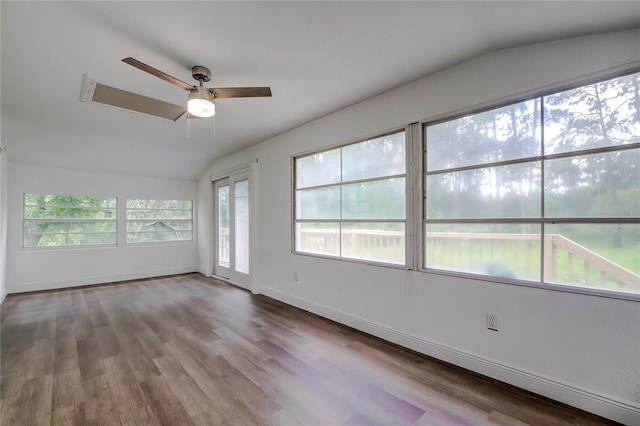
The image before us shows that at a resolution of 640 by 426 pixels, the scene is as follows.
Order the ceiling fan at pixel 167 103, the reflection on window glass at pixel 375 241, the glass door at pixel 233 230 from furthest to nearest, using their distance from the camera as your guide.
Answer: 1. the glass door at pixel 233 230
2. the reflection on window glass at pixel 375 241
3. the ceiling fan at pixel 167 103

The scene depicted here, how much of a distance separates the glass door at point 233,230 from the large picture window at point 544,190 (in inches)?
138

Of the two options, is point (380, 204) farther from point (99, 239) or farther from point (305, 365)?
point (99, 239)

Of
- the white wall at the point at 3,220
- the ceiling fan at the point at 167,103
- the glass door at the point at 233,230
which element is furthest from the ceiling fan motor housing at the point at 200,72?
the white wall at the point at 3,220

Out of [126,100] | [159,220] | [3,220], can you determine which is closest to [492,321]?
[126,100]

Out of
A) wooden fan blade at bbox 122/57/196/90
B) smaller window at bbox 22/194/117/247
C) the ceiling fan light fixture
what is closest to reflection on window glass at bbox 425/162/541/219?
the ceiling fan light fixture

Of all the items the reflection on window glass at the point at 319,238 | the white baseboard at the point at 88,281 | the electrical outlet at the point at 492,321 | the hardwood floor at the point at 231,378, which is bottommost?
the hardwood floor at the point at 231,378

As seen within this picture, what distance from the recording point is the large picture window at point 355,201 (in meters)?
2.89

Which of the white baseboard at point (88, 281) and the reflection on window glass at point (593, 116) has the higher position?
the reflection on window glass at point (593, 116)

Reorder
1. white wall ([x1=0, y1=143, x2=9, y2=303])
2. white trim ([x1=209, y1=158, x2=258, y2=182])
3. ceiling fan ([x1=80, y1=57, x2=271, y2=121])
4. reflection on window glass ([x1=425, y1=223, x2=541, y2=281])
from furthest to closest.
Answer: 1. white trim ([x1=209, y1=158, x2=258, y2=182])
2. white wall ([x1=0, y1=143, x2=9, y2=303])
3. ceiling fan ([x1=80, y1=57, x2=271, y2=121])
4. reflection on window glass ([x1=425, y1=223, x2=541, y2=281])

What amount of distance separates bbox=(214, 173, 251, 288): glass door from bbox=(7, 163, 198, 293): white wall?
1097mm

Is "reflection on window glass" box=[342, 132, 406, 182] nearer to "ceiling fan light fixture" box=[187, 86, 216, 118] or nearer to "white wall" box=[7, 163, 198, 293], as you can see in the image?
"ceiling fan light fixture" box=[187, 86, 216, 118]

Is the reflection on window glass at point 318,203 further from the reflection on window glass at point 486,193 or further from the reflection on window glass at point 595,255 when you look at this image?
the reflection on window glass at point 595,255

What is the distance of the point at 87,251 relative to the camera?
17.2ft

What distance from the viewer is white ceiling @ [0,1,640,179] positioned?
1730 mm
